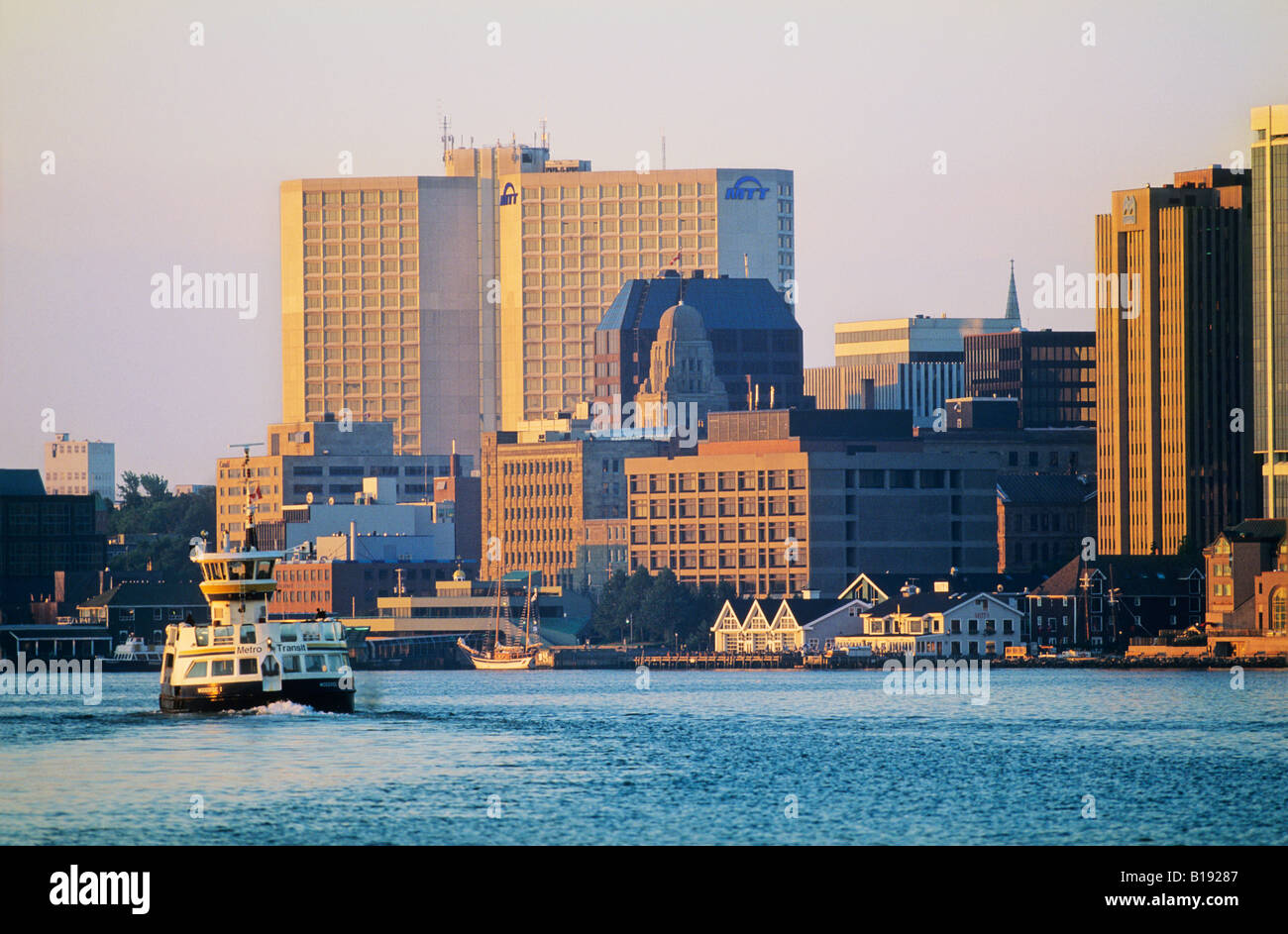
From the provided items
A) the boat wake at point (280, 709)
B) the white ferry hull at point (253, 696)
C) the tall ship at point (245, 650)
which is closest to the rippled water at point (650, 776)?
→ the boat wake at point (280, 709)

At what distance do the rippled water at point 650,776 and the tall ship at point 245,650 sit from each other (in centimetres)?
134

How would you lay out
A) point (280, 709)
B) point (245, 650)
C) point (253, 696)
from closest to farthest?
point (253, 696)
point (245, 650)
point (280, 709)

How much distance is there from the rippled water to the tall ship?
1.34 m

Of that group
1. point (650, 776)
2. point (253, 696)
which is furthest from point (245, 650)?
point (650, 776)

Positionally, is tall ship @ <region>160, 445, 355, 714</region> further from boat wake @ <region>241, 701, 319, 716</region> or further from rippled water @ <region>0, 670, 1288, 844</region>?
rippled water @ <region>0, 670, 1288, 844</region>

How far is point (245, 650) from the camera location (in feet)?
484

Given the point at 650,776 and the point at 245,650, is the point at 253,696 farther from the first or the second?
the point at 650,776

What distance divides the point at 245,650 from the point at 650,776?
30.8m

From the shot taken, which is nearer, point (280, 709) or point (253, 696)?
point (253, 696)

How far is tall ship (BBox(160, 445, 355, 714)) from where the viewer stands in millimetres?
147125

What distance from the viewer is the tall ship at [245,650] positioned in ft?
483

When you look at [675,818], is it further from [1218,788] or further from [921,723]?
[921,723]
